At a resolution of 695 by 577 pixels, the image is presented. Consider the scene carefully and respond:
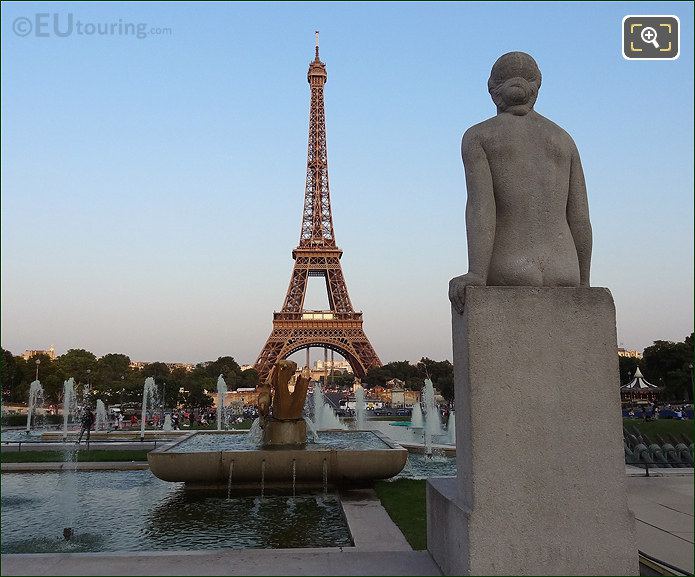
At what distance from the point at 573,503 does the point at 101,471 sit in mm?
11846

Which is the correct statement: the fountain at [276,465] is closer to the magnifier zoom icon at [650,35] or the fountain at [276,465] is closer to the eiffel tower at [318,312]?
the magnifier zoom icon at [650,35]

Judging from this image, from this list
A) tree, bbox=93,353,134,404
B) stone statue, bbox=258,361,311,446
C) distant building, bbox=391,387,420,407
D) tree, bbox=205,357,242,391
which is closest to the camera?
stone statue, bbox=258,361,311,446

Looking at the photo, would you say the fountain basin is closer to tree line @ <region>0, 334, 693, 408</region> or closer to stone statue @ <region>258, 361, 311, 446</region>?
stone statue @ <region>258, 361, 311, 446</region>

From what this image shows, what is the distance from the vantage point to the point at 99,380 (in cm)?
7325

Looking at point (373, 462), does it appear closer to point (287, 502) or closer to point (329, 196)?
point (287, 502)

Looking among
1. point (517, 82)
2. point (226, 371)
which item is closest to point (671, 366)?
point (517, 82)

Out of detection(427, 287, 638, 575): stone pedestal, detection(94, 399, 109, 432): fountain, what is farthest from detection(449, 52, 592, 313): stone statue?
detection(94, 399, 109, 432): fountain

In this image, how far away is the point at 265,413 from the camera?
1201 centimetres

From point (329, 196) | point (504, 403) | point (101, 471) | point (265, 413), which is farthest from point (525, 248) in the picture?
point (329, 196)

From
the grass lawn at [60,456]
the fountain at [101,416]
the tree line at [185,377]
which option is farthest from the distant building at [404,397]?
the grass lawn at [60,456]

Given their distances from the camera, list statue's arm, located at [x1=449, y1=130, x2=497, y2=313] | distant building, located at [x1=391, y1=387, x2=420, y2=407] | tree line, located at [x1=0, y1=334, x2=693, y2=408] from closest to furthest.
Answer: statue's arm, located at [x1=449, y1=130, x2=497, y2=313] < tree line, located at [x1=0, y1=334, x2=693, y2=408] < distant building, located at [x1=391, y1=387, x2=420, y2=407]

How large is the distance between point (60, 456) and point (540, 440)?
48.3ft

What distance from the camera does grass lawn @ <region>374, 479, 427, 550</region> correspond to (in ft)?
22.6

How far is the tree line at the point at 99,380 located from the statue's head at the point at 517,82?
32.2 meters
